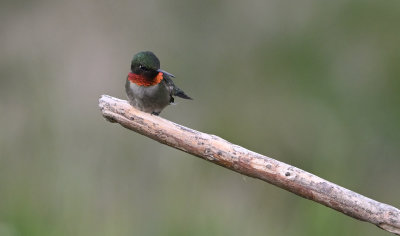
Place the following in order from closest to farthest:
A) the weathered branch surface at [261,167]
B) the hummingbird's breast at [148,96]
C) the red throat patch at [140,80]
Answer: the weathered branch surface at [261,167] < the hummingbird's breast at [148,96] < the red throat patch at [140,80]

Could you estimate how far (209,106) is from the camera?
5.79 m

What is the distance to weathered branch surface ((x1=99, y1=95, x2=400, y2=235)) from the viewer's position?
9.00ft

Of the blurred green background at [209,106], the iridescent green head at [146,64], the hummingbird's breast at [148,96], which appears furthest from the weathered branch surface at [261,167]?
the blurred green background at [209,106]

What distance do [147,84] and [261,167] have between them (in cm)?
89

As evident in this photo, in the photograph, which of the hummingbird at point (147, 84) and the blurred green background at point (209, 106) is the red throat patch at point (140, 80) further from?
the blurred green background at point (209, 106)

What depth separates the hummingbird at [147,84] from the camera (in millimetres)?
3525

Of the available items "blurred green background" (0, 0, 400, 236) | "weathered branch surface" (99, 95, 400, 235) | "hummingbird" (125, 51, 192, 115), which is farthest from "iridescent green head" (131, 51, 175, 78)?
"blurred green background" (0, 0, 400, 236)

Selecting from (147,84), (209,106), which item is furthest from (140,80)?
(209,106)

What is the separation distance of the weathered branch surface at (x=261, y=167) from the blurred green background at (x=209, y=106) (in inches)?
48.7

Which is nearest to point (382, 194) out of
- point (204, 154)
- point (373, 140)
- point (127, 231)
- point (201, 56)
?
point (373, 140)

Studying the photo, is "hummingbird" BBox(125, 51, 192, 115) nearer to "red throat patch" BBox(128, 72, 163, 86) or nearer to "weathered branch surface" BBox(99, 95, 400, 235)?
"red throat patch" BBox(128, 72, 163, 86)

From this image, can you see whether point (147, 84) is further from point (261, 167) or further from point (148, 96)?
point (261, 167)

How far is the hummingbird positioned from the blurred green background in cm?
90

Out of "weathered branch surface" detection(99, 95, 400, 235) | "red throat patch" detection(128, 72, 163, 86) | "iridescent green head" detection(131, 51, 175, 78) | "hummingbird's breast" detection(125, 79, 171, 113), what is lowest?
"weathered branch surface" detection(99, 95, 400, 235)
